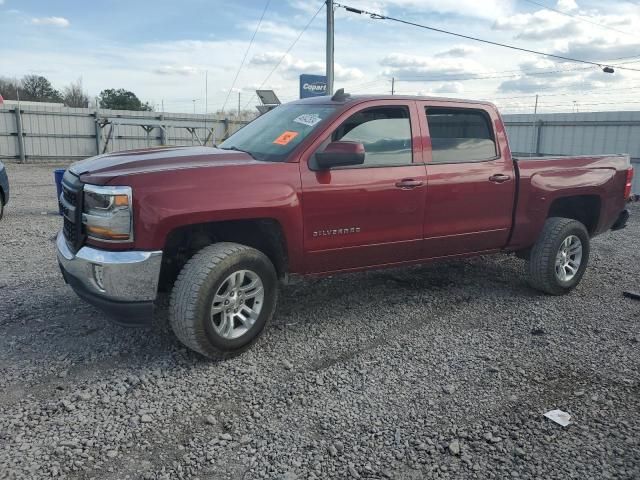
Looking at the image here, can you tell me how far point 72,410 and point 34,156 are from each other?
866 inches

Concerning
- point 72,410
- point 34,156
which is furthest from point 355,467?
point 34,156

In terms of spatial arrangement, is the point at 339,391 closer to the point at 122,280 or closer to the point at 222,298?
the point at 222,298

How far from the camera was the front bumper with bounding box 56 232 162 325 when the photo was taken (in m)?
3.53

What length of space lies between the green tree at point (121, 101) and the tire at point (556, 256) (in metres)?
39.4

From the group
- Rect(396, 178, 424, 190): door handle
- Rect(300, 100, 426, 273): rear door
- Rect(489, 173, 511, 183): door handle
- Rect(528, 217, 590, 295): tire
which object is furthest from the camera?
Rect(528, 217, 590, 295): tire

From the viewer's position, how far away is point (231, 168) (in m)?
3.88

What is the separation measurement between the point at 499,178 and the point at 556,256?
1097 mm

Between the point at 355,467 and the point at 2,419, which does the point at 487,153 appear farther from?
the point at 2,419

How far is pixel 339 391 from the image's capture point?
3564mm

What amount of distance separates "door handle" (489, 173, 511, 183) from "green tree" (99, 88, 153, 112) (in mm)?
39429

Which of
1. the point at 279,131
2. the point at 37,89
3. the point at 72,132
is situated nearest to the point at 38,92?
the point at 37,89

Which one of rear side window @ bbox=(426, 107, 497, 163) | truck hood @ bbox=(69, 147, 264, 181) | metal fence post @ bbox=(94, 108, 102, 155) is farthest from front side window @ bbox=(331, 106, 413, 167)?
metal fence post @ bbox=(94, 108, 102, 155)

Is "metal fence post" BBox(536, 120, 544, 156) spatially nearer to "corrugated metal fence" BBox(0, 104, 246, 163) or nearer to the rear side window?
"corrugated metal fence" BBox(0, 104, 246, 163)

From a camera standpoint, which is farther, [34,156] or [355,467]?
[34,156]
